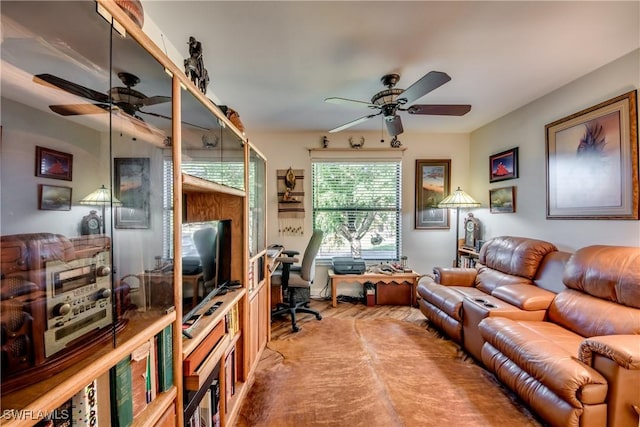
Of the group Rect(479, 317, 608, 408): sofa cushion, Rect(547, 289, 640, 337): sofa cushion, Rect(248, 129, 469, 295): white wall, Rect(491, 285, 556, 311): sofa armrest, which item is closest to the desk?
Rect(248, 129, 469, 295): white wall

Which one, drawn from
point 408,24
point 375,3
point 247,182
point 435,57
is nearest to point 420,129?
point 435,57

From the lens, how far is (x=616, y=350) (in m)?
1.32

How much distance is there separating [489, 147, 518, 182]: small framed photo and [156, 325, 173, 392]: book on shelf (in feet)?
12.3

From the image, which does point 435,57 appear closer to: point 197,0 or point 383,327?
point 197,0

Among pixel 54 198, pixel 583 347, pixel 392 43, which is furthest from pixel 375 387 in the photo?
pixel 392 43

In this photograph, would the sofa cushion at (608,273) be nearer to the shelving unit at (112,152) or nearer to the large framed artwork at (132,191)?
the shelving unit at (112,152)

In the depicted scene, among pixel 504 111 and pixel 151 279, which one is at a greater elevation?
pixel 504 111

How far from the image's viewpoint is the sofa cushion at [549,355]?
1362mm

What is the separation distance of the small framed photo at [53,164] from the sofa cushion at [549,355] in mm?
2303

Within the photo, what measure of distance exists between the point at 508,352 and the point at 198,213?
224 centimetres

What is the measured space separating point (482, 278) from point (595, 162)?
4.84ft

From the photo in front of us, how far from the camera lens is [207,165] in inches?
51.5

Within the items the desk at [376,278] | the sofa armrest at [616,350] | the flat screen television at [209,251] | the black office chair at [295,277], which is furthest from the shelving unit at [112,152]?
the desk at [376,278]

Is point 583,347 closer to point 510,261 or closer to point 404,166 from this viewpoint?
point 510,261
